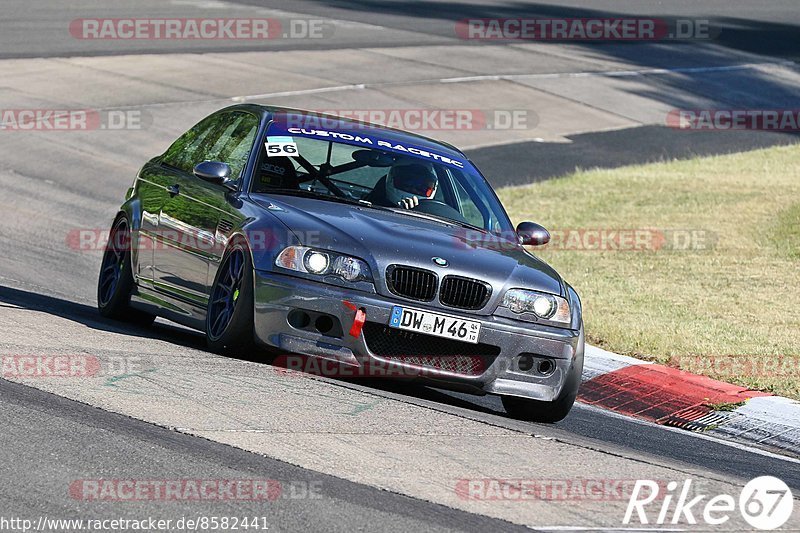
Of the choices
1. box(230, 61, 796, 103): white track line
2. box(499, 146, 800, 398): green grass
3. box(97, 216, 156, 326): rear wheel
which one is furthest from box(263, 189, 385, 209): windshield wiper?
box(230, 61, 796, 103): white track line

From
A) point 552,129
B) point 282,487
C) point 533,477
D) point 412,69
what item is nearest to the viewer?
point 282,487

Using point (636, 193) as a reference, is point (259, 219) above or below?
above

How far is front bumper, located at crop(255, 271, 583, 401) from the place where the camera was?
7977 millimetres

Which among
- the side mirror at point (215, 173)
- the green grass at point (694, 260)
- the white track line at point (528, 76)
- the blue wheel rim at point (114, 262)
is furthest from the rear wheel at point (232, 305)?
the white track line at point (528, 76)

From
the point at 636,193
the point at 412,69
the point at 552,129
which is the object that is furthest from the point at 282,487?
the point at 412,69

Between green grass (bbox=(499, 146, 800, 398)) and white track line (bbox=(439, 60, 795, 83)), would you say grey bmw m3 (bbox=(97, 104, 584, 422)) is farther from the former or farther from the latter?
white track line (bbox=(439, 60, 795, 83))

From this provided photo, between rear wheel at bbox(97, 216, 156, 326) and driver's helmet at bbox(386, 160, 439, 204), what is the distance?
2.03 metres

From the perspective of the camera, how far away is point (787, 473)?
786 cm

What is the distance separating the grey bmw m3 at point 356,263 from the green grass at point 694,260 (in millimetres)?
2267

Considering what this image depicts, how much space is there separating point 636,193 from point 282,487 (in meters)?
14.7

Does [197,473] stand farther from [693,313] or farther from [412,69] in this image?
[412,69]

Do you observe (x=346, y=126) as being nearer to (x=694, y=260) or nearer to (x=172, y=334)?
(x=172, y=334)

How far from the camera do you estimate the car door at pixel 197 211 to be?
9031mm

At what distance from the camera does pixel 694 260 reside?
15.3 meters
